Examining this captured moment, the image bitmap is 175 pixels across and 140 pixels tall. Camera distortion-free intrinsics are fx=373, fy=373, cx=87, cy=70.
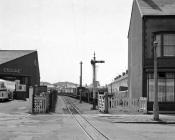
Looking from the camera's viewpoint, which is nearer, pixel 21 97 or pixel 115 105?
pixel 115 105

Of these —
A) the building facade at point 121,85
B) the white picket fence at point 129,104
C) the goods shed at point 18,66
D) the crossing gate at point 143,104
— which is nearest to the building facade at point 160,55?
the white picket fence at point 129,104

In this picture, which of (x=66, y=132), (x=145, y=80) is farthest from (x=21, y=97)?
(x=66, y=132)

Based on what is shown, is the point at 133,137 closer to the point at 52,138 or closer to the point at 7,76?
the point at 52,138

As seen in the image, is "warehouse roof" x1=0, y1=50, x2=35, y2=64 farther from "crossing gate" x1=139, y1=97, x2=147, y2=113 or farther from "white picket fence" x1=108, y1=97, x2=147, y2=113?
"crossing gate" x1=139, y1=97, x2=147, y2=113

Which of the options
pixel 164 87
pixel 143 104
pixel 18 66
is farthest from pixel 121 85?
pixel 143 104

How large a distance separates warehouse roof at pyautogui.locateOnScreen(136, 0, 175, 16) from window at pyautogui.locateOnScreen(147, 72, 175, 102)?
5.64m

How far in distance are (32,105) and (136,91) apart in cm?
1260

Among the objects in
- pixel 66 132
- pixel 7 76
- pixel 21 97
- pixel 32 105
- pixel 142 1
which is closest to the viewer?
pixel 66 132

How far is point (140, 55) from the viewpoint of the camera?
117ft

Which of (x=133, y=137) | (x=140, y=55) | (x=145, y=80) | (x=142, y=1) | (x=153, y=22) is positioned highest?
(x=142, y=1)

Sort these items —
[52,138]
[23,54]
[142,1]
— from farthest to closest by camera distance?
[23,54]
[142,1]
[52,138]

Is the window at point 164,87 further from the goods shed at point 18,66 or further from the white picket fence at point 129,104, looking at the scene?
the goods shed at point 18,66

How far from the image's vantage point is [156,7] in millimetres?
35812

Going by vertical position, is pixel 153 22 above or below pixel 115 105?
above
